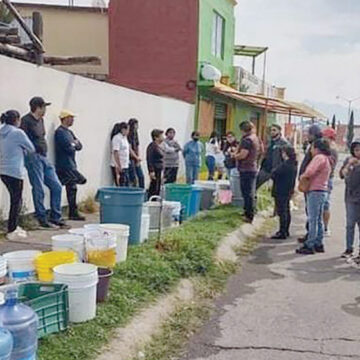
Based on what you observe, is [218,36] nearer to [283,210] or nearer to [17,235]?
[283,210]

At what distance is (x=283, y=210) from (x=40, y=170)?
13.6ft

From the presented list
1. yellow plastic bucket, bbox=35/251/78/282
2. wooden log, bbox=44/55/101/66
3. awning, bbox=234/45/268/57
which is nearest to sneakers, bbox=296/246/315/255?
yellow plastic bucket, bbox=35/251/78/282

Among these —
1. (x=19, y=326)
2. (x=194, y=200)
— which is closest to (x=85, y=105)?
(x=194, y=200)

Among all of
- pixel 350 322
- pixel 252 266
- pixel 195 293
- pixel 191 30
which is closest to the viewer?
pixel 350 322

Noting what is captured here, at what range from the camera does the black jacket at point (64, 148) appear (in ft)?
31.1

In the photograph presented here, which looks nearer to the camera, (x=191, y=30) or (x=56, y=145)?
(x=56, y=145)

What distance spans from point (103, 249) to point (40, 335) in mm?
1681

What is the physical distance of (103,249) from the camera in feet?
19.6

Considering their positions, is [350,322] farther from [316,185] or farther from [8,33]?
[8,33]

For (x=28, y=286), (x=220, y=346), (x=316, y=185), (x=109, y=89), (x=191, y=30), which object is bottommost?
(x=220, y=346)

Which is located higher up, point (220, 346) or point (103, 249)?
point (103, 249)

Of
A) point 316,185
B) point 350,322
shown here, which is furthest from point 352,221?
point 350,322

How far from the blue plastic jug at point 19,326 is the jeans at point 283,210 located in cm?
678

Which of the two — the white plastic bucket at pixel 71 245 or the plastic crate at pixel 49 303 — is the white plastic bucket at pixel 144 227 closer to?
the white plastic bucket at pixel 71 245
